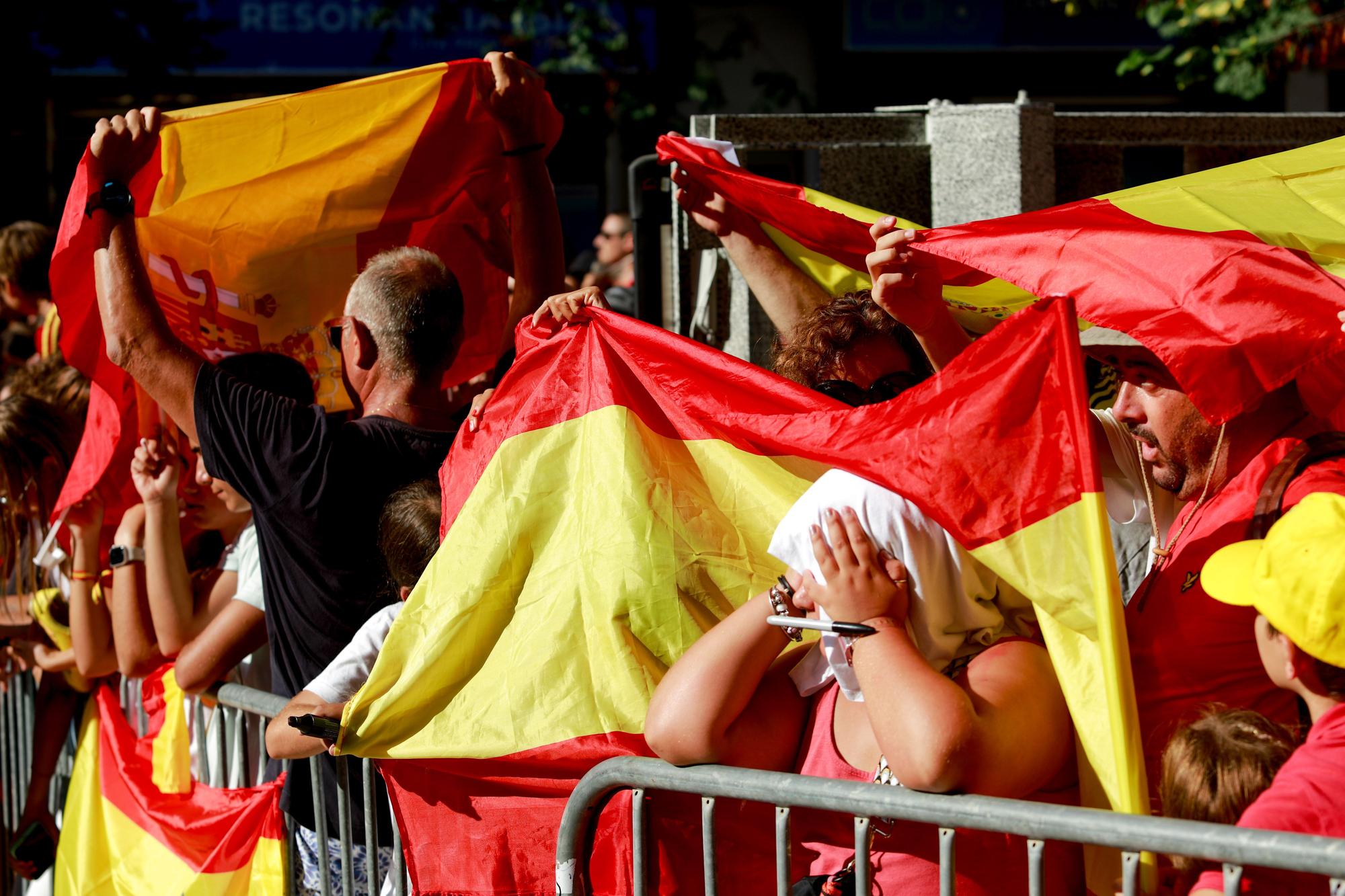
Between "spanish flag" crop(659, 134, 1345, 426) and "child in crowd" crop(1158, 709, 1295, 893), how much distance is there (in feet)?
1.79

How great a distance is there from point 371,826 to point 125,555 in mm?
1334

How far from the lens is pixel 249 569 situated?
3.90m

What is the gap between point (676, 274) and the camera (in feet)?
16.4

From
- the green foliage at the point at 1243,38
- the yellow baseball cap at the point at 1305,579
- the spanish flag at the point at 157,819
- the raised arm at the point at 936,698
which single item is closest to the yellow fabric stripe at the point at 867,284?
the raised arm at the point at 936,698

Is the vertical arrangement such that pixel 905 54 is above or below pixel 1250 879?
above

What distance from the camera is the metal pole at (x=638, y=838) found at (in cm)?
270

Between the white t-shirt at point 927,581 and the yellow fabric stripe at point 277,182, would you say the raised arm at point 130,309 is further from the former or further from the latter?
the white t-shirt at point 927,581

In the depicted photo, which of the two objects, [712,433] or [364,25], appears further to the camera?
[364,25]

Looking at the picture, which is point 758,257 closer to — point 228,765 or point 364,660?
point 364,660

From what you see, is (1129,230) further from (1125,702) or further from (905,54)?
(905,54)

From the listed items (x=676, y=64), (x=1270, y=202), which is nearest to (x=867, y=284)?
(x=1270, y=202)

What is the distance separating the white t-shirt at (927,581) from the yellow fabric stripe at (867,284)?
709mm

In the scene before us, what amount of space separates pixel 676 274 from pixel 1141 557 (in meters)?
2.07

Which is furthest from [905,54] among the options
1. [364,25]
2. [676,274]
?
[676,274]
